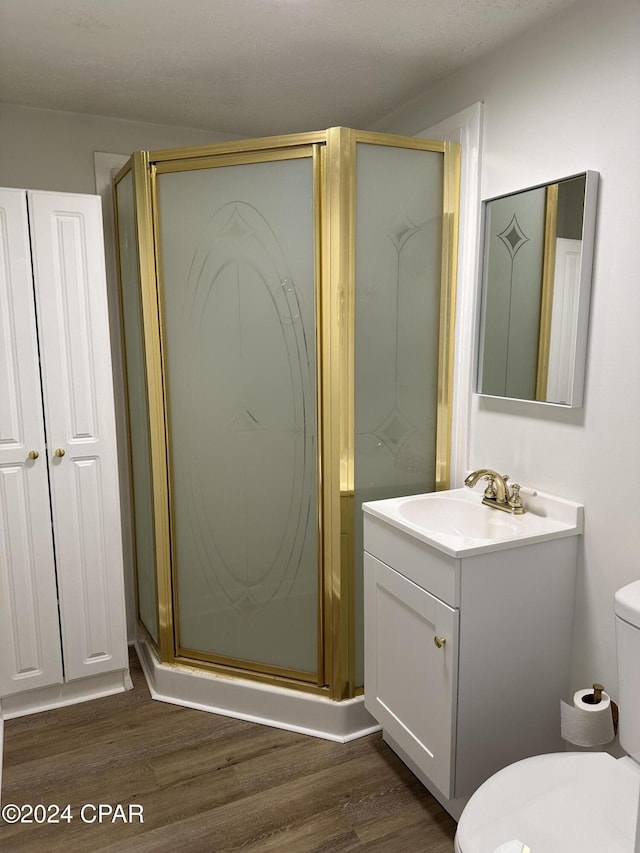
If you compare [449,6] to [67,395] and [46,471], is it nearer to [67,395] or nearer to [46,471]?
[67,395]

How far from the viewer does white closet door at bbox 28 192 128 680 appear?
2.24 m

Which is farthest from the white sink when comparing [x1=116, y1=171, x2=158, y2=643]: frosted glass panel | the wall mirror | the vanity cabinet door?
[x1=116, y1=171, x2=158, y2=643]: frosted glass panel

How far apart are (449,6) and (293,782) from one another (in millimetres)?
2416

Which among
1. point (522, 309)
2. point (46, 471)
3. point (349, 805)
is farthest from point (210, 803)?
point (522, 309)

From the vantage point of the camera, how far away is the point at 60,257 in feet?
7.38

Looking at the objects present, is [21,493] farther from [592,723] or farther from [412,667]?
[592,723]

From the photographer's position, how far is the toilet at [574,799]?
1.16 metres

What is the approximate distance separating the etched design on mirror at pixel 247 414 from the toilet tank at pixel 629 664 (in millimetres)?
1113

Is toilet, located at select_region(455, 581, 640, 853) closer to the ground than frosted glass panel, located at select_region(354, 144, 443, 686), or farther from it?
closer to the ground

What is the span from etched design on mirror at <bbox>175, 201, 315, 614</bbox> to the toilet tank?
1.11m

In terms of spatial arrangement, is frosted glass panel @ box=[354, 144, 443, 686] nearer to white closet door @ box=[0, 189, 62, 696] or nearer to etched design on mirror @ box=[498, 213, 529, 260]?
etched design on mirror @ box=[498, 213, 529, 260]

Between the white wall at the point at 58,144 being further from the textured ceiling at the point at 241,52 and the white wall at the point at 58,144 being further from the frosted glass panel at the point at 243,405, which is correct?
the frosted glass panel at the point at 243,405

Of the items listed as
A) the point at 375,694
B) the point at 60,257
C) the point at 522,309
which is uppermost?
the point at 60,257

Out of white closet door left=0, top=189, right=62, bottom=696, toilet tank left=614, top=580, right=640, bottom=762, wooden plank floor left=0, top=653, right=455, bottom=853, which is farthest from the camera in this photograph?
white closet door left=0, top=189, right=62, bottom=696
